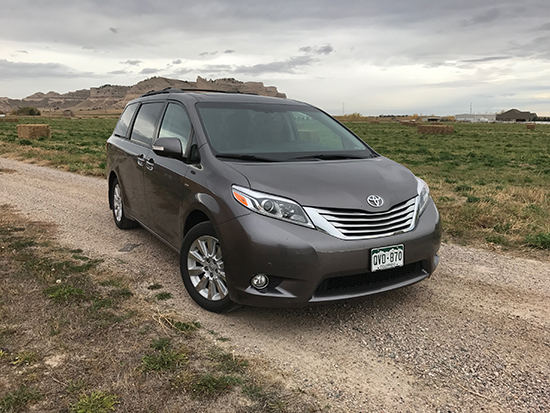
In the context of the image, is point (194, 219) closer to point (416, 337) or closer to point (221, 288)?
point (221, 288)

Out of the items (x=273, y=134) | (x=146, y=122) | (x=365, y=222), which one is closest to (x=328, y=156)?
(x=273, y=134)

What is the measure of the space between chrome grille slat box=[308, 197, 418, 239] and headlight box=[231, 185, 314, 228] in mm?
123

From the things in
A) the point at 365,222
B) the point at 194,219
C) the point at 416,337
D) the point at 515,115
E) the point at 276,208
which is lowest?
the point at 416,337

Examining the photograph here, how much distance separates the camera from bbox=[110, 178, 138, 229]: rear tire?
6188mm

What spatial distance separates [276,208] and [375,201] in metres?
0.76

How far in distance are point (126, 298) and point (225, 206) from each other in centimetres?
132

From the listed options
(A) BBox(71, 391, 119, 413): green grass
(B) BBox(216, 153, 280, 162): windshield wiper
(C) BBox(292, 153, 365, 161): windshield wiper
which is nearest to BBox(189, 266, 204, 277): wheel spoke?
(B) BBox(216, 153, 280, 162): windshield wiper

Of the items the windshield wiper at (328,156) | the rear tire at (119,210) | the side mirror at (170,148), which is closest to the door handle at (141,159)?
the side mirror at (170,148)

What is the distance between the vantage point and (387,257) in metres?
3.41

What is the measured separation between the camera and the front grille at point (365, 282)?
3337 millimetres

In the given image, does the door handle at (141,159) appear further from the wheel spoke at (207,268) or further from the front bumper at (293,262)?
the front bumper at (293,262)

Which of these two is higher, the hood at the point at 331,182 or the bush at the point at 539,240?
the hood at the point at 331,182

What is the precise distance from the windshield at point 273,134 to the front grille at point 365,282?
3.89 ft

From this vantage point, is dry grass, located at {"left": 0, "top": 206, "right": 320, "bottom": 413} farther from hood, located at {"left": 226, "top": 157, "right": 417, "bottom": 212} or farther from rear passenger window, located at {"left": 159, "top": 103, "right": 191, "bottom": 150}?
rear passenger window, located at {"left": 159, "top": 103, "right": 191, "bottom": 150}
